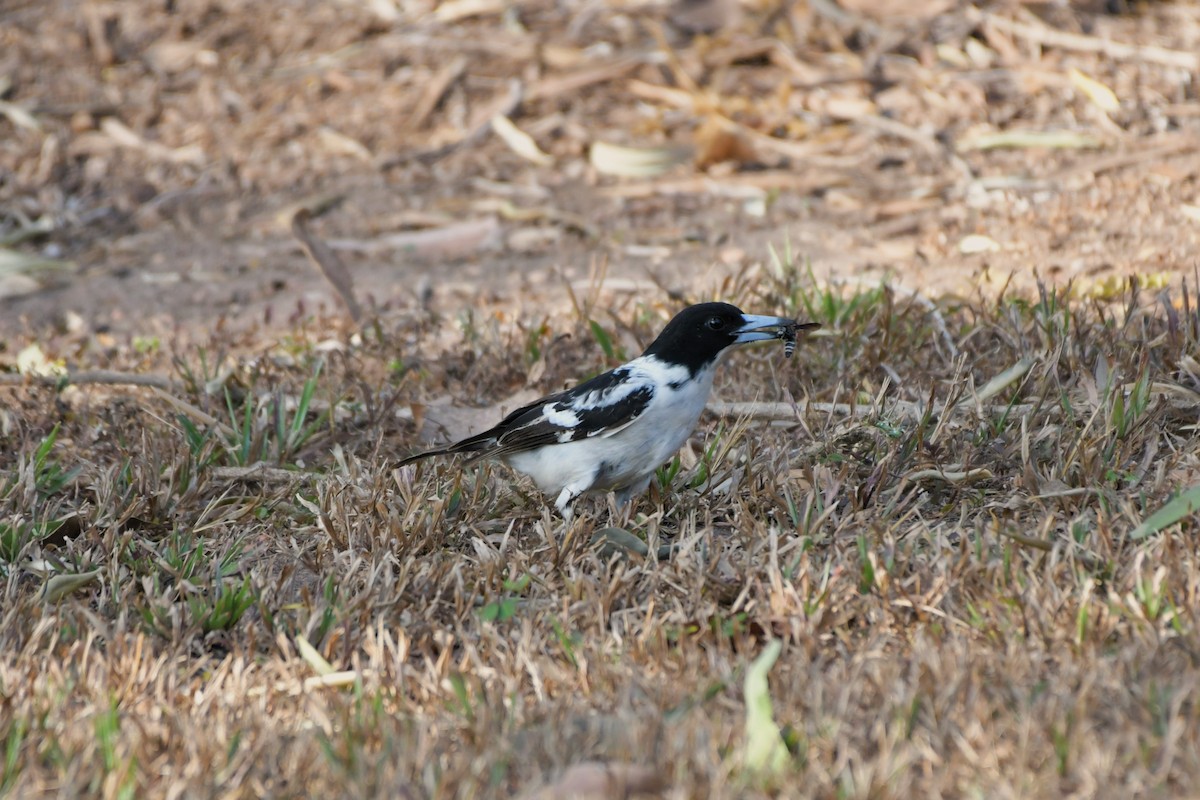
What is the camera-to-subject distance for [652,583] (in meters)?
3.98

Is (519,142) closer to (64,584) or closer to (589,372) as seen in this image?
(589,372)

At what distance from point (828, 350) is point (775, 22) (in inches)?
188

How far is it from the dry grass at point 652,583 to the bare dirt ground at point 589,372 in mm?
16

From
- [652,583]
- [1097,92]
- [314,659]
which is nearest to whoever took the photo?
[314,659]

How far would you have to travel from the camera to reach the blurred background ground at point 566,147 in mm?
7363

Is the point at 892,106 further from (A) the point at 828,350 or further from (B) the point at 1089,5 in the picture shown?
(A) the point at 828,350

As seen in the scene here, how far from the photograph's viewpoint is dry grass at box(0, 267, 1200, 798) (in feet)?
9.82

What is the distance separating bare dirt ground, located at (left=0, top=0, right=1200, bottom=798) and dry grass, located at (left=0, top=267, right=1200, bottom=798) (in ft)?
0.05

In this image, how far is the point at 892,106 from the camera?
884 cm

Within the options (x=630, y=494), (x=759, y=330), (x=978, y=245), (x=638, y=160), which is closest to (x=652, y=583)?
(x=630, y=494)

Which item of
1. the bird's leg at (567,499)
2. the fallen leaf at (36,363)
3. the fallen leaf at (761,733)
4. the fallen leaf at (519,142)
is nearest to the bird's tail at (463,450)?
the bird's leg at (567,499)

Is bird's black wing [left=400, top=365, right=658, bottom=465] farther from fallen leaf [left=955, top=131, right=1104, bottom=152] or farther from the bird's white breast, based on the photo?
fallen leaf [left=955, top=131, right=1104, bottom=152]

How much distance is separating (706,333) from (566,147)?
4.76 meters

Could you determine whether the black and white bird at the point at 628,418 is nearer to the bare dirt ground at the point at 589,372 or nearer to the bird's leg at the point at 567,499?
the bird's leg at the point at 567,499
